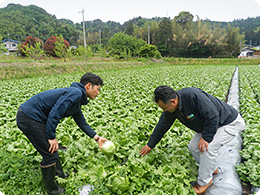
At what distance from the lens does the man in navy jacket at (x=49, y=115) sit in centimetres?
237

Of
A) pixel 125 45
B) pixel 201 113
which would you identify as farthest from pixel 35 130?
pixel 125 45

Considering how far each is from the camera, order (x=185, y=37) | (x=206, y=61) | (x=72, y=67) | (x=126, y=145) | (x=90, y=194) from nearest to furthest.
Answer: (x=90, y=194), (x=126, y=145), (x=72, y=67), (x=206, y=61), (x=185, y=37)

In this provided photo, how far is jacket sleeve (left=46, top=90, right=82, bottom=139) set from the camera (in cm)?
232

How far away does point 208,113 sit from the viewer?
2.58 m

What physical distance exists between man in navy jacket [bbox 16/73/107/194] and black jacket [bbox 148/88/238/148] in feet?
4.26

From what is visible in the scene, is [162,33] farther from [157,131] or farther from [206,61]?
[157,131]

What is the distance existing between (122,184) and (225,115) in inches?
73.8

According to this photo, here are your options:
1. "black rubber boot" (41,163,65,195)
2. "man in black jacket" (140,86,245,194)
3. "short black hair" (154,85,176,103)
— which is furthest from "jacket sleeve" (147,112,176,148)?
"black rubber boot" (41,163,65,195)

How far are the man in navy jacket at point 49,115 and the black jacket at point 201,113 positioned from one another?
1297 mm

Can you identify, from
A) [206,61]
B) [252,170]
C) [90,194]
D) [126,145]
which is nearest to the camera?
[90,194]

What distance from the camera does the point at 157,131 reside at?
3195 millimetres

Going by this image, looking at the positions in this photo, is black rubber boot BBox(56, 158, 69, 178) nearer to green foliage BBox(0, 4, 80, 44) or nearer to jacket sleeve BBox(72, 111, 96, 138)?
jacket sleeve BBox(72, 111, 96, 138)

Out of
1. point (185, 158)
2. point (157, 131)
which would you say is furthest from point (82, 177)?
point (185, 158)

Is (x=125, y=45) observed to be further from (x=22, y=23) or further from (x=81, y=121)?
(x=81, y=121)
